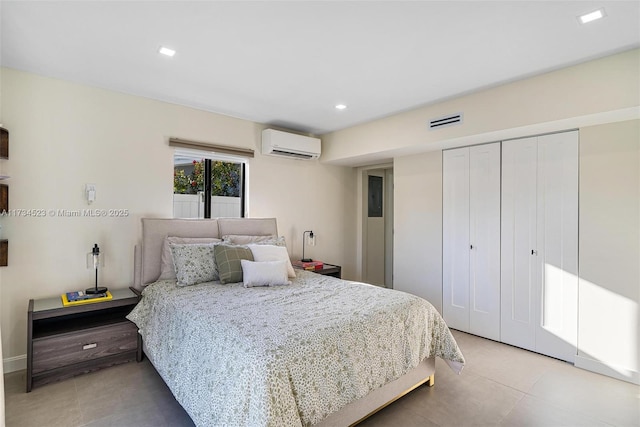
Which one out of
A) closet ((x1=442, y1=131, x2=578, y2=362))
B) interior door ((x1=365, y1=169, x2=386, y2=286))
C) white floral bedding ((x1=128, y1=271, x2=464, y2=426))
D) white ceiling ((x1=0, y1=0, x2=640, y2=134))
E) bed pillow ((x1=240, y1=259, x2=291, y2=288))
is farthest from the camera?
interior door ((x1=365, y1=169, x2=386, y2=286))

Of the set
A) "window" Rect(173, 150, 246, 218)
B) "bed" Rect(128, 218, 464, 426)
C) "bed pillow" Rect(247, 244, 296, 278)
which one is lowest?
"bed" Rect(128, 218, 464, 426)

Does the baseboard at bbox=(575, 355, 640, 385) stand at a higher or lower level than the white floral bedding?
lower

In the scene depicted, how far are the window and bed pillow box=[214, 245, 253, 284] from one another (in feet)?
3.12

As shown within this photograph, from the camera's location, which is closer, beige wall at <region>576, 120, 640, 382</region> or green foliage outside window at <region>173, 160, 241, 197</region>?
beige wall at <region>576, 120, 640, 382</region>

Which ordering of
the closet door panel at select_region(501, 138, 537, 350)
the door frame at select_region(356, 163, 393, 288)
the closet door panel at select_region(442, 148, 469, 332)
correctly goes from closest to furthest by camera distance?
the closet door panel at select_region(501, 138, 537, 350) < the closet door panel at select_region(442, 148, 469, 332) < the door frame at select_region(356, 163, 393, 288)

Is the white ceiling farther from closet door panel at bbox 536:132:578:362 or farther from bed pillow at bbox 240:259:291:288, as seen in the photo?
bed pillow at bbox 240:259:291:288

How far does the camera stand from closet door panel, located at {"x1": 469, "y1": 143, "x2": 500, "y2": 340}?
3.49 metres

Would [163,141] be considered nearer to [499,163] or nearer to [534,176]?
[499,163]

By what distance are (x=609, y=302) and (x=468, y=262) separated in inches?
48.5

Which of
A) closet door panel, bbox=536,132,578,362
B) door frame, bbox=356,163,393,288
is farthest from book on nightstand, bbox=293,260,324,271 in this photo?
closet door panel, bbox=536,132,578,362

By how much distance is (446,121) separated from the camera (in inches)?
134

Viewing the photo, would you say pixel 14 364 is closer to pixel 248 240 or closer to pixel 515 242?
pixel 248 240

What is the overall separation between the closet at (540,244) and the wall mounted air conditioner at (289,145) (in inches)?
91.9

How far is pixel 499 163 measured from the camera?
11.3 feet
